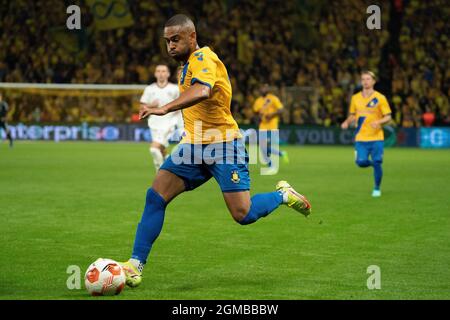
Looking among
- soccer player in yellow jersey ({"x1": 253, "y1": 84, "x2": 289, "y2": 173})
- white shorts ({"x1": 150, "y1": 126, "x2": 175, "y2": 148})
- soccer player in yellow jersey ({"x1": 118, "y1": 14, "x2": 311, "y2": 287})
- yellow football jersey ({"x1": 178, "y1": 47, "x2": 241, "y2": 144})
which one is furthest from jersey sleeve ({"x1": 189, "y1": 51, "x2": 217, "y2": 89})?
soccer player in yellow jersey ({"x1": 253, "y1": 84, "x2": 289, "y2": 173})

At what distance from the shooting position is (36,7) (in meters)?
43.0

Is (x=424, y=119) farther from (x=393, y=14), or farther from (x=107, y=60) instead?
(x=107, y=60)

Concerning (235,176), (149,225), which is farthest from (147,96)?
(149,225)

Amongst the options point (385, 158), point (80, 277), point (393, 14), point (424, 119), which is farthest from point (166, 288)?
point (393, 14)

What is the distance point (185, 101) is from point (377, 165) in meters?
9.51

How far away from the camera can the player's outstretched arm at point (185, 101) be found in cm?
729

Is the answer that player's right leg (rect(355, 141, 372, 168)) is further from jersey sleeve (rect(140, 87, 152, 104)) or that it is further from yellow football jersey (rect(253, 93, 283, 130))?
yellow football jersey (rect(253, 93, 283, 130))

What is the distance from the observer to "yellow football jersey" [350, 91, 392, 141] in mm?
16656

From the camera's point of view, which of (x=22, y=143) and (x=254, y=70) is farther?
(x=254, y=70)

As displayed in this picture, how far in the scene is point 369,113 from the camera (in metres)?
16.8

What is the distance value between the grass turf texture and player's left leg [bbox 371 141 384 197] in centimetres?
28

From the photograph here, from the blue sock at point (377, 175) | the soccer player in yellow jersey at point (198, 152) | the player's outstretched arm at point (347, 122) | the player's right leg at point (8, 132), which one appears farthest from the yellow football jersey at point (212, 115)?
the player's right leg at point (8, 132)
